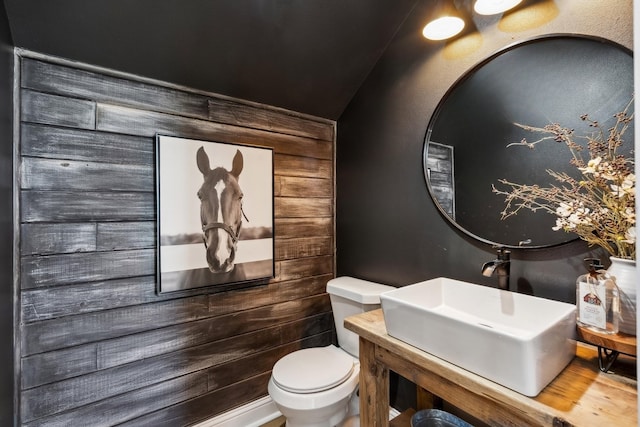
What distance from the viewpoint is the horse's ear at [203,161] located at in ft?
5.28

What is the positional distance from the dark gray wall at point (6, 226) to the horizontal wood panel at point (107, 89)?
0.32ft

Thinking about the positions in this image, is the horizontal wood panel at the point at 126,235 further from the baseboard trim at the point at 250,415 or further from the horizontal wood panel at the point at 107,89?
the baseboard trim at the point at 250,415

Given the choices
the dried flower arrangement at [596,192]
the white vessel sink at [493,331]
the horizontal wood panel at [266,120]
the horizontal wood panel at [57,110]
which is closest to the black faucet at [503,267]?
the white vessel sink at [493,331]

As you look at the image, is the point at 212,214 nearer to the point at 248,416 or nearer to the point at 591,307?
the point at 248,416

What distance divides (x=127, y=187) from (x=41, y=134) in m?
0.37

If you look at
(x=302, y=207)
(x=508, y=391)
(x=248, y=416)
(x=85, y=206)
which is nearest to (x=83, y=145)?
(x=85, y=206)

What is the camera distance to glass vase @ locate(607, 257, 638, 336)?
0.87 meters

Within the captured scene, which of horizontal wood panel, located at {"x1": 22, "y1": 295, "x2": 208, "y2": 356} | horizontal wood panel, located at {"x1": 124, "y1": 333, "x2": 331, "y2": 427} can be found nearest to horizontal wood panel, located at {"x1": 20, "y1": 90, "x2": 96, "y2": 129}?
horizontal wood panel, located at {"x1": 22, "y1": 295, "x2": 208, "y2": 356}

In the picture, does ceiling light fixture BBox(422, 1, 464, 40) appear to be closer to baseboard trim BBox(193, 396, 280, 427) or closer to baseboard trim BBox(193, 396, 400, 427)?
baseboard trim BBox(193, 396, 400, 427)

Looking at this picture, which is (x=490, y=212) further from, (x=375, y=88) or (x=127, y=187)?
(x=127, y=187)

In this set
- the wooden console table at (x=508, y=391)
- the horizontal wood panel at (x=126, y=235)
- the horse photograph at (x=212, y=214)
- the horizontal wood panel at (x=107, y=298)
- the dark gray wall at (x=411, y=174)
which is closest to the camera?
the wooden console table at (x=508, y=391)

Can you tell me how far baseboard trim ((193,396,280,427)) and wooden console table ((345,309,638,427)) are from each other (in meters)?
0.89

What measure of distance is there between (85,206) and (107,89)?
56 cm

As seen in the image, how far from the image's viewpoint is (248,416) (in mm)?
1790
